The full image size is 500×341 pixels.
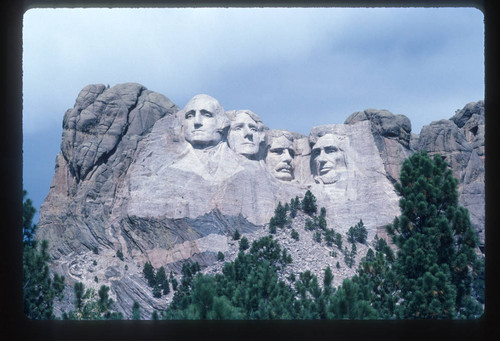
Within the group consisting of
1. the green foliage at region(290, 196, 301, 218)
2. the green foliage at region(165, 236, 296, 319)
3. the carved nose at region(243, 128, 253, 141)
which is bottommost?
the green foliage at region(165, 236, 296, 319)

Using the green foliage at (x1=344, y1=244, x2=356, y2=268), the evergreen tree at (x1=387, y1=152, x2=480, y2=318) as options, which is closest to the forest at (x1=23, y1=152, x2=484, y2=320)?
the evergreen tree at (x1=387, y1=152, x2=480, y2=318)

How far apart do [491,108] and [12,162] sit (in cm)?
230

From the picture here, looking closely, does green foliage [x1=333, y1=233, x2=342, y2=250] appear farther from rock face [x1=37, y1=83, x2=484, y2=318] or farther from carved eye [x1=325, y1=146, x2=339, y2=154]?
carved eye [x1=325, y1=146, x2=339, y2=154]

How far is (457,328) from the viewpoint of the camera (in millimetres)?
3570

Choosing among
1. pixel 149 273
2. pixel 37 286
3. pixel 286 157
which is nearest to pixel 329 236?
pixel 286 157

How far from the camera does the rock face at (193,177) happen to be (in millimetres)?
22625

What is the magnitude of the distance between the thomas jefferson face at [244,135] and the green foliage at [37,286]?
456 inches

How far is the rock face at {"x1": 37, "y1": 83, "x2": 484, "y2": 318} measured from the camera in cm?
2262

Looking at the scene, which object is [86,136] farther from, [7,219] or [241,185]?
[7,219]

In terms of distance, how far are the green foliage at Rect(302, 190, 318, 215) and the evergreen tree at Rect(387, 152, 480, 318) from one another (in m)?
11.0

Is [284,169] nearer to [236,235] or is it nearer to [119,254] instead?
[236,235]

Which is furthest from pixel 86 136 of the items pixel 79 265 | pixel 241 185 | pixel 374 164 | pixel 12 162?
pixel 12 162

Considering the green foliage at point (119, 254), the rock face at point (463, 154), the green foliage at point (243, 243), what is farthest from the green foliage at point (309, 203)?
the green foliage at point (119, 254)

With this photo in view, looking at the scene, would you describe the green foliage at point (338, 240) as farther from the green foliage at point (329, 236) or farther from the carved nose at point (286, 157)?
the carved nose at point (286, 157)
